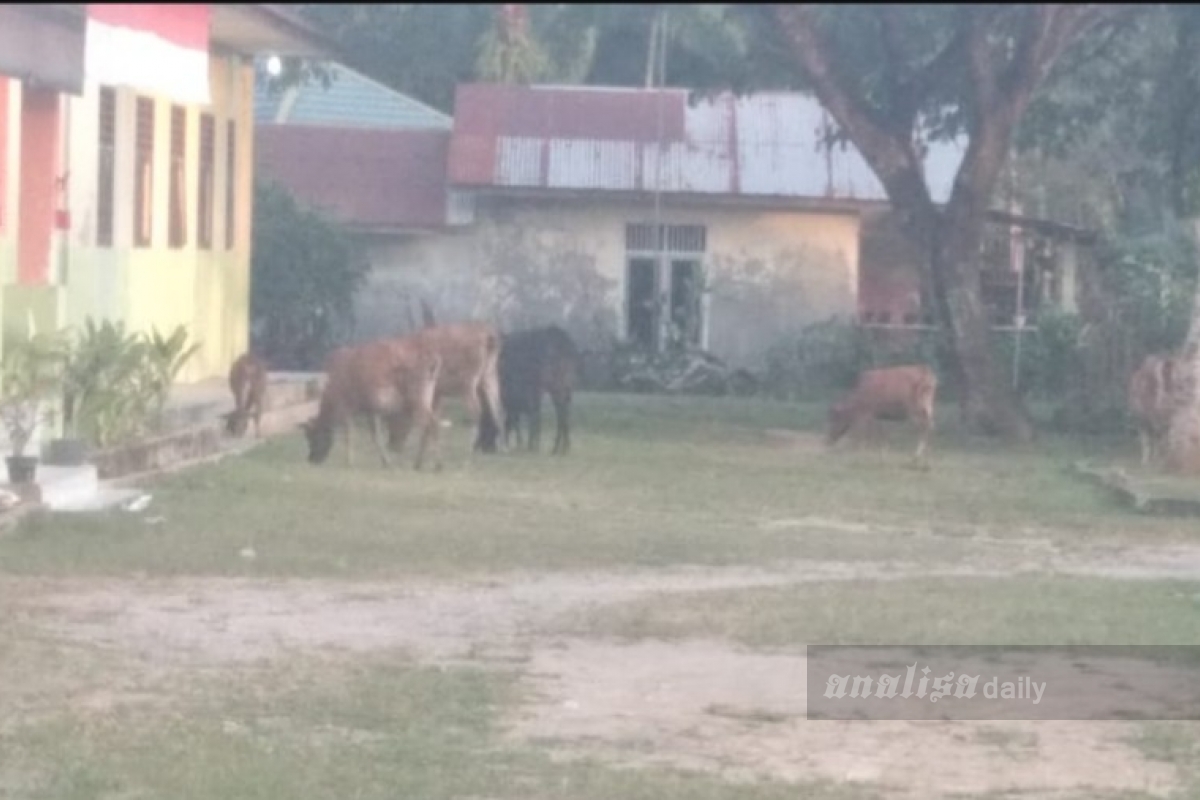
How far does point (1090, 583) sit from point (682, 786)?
6.87 meters

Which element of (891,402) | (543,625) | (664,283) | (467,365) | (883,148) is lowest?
(543,625)

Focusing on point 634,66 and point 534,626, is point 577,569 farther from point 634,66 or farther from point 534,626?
point 634,66

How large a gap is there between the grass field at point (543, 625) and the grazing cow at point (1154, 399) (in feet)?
7.77

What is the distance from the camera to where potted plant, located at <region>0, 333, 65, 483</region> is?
674 inches

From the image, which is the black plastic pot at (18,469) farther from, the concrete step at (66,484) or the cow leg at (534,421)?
the cow leg at (534,421)

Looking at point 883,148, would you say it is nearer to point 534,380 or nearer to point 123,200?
point 534,380

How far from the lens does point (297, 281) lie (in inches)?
1500

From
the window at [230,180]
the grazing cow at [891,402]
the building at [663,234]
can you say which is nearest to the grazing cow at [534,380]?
the grazing cow at [891,402]

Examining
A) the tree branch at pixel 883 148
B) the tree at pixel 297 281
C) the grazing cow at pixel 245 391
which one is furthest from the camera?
the tree at pixel 297 281

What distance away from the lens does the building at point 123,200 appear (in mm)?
18031

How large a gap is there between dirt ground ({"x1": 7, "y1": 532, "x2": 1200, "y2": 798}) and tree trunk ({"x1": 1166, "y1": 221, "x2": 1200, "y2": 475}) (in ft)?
24.6

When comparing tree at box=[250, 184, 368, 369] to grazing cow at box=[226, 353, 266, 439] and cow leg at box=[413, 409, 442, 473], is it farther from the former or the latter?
cow leg at box=[413, 409, 442, 473]

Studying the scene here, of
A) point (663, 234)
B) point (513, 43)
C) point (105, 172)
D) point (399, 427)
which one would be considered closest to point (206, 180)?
point (105, 172)

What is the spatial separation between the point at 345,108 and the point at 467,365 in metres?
16.6
